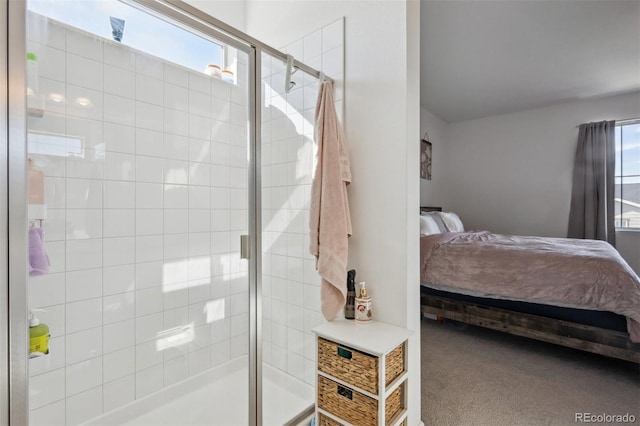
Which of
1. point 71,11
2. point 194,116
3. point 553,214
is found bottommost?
point 553,214

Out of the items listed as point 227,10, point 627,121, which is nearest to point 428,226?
point 227,10

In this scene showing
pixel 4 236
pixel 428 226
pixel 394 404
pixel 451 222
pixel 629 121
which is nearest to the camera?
pixel 4 236

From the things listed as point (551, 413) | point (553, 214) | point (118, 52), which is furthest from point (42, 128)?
point (553, 214)

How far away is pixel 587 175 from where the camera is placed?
4270mm

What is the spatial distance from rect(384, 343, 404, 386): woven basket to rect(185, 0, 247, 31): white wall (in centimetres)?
234

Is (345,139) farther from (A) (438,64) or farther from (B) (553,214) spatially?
(B) (553,214)

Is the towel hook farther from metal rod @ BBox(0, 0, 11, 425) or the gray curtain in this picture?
the gray curtain

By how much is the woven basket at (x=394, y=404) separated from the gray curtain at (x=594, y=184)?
4311mm

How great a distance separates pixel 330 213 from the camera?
1.49 meters

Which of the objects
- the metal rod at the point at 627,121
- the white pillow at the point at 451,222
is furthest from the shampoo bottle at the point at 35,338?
the metal rod at the point at 627,121

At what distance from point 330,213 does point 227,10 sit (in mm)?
1754

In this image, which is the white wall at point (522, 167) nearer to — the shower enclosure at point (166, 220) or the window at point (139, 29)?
the shower enclosure at point (166, 220)

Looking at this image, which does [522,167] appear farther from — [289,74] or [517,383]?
[289,74]

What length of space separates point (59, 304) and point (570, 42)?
4258 millimetres
